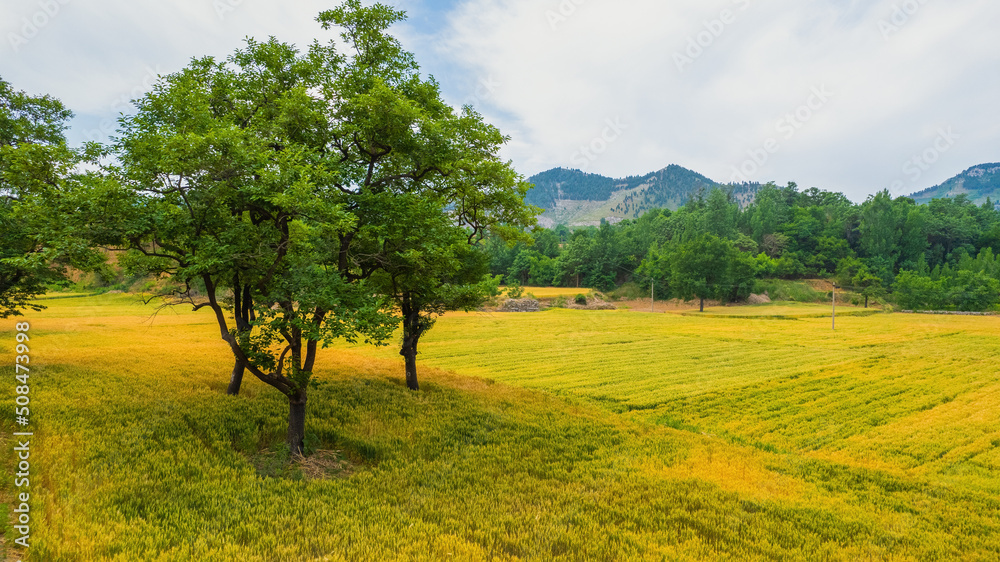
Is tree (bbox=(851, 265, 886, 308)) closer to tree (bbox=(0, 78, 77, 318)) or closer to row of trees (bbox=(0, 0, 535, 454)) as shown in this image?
row of trees (bbox=(0, 0, 535, 454))

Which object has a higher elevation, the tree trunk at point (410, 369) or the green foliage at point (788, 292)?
the green foliage at point (788, 292)

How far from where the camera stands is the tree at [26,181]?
10.1 m

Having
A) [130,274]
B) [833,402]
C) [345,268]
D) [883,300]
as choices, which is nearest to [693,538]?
[345,268]

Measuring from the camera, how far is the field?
7.82 meters

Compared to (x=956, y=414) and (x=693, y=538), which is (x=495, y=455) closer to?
(x=693, y=538)

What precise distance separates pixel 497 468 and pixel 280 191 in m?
8.31

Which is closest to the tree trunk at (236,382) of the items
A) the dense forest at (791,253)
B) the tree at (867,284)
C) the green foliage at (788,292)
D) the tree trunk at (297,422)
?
the tree trunk at (297,422)

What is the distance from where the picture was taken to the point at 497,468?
11453 millimetres

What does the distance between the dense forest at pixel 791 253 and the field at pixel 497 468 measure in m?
85.3

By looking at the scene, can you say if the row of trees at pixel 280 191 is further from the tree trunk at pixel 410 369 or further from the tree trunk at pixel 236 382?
the tree trunk at pixel 410 369

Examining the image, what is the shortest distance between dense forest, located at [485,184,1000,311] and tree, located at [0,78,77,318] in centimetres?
10361

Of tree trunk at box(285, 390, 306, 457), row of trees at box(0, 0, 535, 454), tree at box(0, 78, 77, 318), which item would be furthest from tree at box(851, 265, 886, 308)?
tree at box(0, 78, 77, 318)

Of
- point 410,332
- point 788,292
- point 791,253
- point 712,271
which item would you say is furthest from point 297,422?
point 791,253

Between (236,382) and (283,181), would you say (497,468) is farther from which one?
(236,382)
